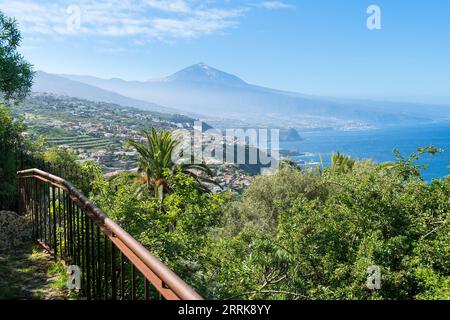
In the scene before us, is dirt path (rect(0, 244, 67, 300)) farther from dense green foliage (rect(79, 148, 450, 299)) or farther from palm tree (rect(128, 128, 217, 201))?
palm tree (rect(128, 128, 217, 201))

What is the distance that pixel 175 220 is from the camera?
18.3 feet

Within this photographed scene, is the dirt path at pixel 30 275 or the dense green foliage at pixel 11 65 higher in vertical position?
the dense green foliage at pixel 11 65

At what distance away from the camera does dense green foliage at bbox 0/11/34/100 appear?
34.5 ft

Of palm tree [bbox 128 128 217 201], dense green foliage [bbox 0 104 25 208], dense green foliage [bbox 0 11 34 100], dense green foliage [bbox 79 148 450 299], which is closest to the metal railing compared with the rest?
dense green foliage [bbox 79 148 450 299]

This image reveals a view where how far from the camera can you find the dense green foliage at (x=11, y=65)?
10510 millimetres

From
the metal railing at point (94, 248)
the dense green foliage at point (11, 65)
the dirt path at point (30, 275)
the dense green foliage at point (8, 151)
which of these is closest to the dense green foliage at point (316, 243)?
the metal railing at point (94, 248)

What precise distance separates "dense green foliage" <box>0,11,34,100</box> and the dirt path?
23.5 ft

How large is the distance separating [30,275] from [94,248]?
2.66ft

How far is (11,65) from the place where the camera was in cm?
1065

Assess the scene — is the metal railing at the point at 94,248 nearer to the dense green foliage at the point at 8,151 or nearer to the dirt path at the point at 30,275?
the dirt path at the point at 30,275

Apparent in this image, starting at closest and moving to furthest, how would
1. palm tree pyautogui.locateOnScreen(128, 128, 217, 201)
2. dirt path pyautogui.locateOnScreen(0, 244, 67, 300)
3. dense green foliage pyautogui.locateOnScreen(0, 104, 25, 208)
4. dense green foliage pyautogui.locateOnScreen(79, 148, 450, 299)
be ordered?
1. dirt path pyautogui.locateOnScreen(0, 244, 67, 300)
2. dense green foliage pyautogui.locateOnScreen(79, 148, 450, 299)
3. dense green foliage pyautogui.locateOnScreen(0, 104, 25, 208)
4. palm tree pyautogui.locateOnScreen(128, 128, 217, 201)

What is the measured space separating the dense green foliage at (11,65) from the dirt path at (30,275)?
7.16 m
